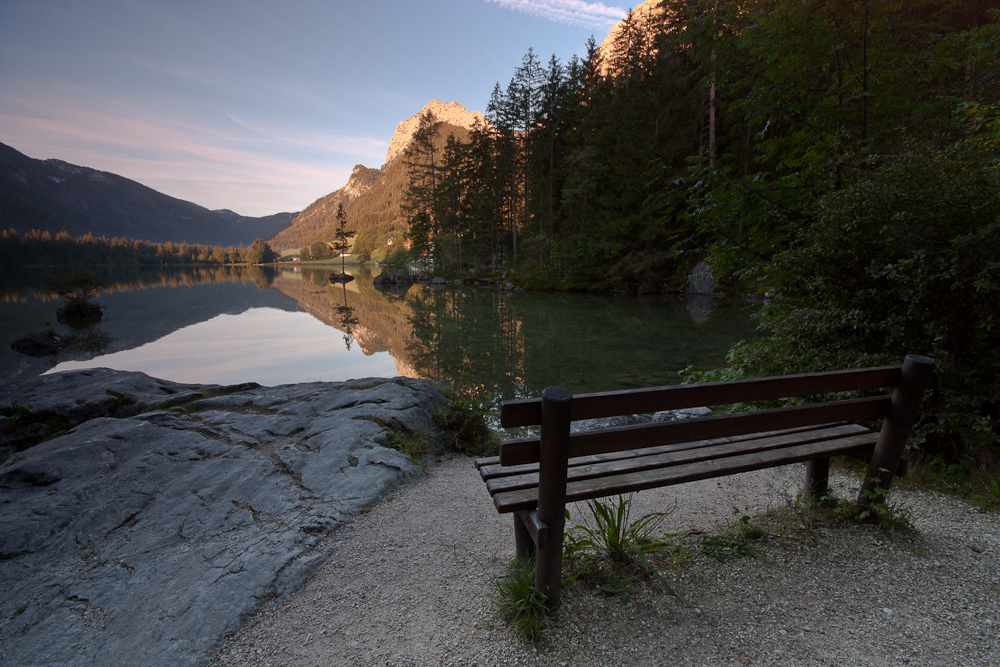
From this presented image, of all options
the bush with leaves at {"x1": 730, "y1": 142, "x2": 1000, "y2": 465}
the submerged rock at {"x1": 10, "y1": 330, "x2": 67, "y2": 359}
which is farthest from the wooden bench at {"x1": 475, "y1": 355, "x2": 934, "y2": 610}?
the submerged rock at {"x1": 10, "y1": 330, "x2": 67, "y2": 359}

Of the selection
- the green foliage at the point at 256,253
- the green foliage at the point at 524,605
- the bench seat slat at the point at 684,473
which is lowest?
the green foliage at the point at 524,605

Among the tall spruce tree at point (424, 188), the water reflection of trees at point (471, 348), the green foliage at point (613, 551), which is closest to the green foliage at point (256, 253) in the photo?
the tall spruce tree at point (424, 188)

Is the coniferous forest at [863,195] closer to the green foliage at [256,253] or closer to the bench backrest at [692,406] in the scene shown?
the bench backrest at [692,406]

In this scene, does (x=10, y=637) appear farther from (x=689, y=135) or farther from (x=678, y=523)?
(x=689, y=135)

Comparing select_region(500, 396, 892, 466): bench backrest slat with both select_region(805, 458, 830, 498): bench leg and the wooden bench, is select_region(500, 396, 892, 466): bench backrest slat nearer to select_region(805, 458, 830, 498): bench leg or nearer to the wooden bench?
the wooden bench

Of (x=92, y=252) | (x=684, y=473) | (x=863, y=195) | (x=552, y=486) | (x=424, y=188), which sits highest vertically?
(x=424, y=188)

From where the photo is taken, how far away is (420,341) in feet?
53.5

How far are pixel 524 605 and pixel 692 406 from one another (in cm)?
142

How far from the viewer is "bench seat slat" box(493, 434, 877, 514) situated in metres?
2.32

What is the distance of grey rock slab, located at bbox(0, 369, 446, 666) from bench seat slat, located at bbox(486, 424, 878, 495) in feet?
5.65

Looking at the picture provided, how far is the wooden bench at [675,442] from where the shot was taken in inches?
79.6

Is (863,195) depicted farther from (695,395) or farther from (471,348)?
(471,348)

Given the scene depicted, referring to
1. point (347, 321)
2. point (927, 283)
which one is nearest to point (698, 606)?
point (927, 283)

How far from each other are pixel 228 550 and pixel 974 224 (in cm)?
668
